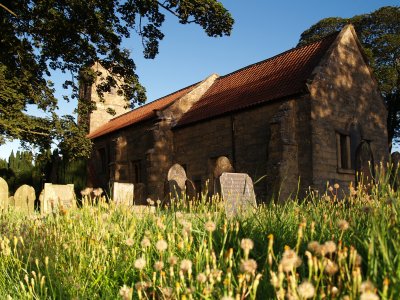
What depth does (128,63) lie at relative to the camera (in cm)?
1784

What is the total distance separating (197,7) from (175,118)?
11202 millimetres

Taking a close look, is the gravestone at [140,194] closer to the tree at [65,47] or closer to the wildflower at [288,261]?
the tree at [65,47]

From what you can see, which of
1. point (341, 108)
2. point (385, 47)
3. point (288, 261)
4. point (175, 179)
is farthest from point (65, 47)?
point (385, 47)

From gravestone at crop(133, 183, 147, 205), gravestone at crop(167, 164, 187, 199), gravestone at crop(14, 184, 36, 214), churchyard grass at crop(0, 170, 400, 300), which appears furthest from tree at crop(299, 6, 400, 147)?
churchyard grass at crop(0, 170, 400, 300)

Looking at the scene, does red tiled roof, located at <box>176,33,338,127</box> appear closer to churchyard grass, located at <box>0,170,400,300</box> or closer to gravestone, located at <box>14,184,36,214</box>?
gravestone, located at <box>14,184,36,214</box>

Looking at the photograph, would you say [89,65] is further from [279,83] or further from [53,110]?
[279,83]

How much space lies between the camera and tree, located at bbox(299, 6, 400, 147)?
32.2 m

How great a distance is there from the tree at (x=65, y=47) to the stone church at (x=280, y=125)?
9.06 feet

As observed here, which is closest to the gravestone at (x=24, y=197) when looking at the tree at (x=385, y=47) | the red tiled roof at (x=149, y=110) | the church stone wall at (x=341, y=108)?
the church stone wall at (x=341, y=108)

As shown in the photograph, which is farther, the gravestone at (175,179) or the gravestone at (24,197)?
the gravestone at (175,179)

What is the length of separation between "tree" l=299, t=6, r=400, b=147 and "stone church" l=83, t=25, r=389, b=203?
36.4 ft

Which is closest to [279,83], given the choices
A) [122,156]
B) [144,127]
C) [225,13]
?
[225,13]

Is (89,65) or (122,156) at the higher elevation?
(89,65)

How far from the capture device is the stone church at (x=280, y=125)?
1753 cm
